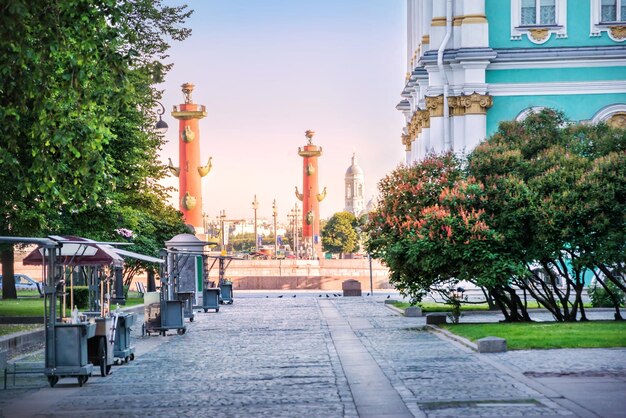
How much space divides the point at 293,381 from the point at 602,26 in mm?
37954

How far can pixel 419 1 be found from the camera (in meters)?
63.1

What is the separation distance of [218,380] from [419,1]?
46.5m

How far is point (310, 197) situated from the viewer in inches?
5743

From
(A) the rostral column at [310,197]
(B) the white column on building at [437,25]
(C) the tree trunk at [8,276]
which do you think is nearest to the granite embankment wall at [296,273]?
(A) the rostral column at [310,197]

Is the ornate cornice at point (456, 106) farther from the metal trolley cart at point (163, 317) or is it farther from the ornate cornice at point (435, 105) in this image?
the metal trolley cart at point (163, 317)

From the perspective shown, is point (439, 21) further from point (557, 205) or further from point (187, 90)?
point (187, 90)

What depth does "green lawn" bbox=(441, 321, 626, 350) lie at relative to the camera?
23062mm

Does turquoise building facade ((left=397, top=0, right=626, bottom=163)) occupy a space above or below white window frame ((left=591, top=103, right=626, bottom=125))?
above

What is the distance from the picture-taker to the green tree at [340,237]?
18975 cm

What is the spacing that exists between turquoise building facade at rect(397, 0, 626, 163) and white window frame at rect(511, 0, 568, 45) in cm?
4

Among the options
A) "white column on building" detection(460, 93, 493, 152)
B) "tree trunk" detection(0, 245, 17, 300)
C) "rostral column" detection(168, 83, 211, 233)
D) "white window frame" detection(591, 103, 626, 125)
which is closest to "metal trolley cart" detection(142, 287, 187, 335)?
"tree trunk" detection(0, 245, 17, 300)

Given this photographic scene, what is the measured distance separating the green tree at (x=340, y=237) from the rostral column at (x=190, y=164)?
81.8 metres

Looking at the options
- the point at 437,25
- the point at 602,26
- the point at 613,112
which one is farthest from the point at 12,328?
the point at 602,26

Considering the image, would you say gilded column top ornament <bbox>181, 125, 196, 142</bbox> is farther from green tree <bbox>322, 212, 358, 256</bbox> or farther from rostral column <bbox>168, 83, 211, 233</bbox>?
green tree <bbox>322, 212, 358, 256</bbox>
